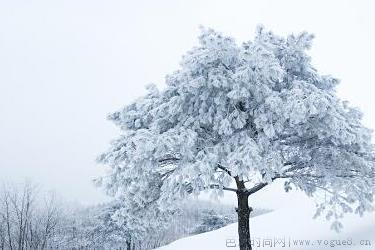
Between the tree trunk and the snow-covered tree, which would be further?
the tree trunk

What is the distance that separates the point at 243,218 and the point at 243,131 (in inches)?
147

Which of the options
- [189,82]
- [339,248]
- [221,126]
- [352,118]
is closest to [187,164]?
[221,126]

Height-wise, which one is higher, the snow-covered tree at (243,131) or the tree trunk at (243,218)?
the snow-covered tree at (243,131)

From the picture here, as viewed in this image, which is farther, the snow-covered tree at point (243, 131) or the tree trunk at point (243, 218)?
the tree trunk at point (243, 218)

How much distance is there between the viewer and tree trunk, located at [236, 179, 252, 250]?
50.9ft

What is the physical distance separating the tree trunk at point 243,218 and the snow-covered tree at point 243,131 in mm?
40

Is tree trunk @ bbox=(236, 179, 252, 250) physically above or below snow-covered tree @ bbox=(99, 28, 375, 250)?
below

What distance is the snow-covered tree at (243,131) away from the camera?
12.9 meters

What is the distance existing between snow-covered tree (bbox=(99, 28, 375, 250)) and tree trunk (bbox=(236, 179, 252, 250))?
0.04 m

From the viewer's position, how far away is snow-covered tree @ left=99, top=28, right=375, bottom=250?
12938 mm

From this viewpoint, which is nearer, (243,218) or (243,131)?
(243,131)

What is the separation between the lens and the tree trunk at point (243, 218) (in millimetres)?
15519

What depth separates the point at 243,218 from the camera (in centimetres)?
1559

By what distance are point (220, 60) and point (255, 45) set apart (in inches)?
47.7
